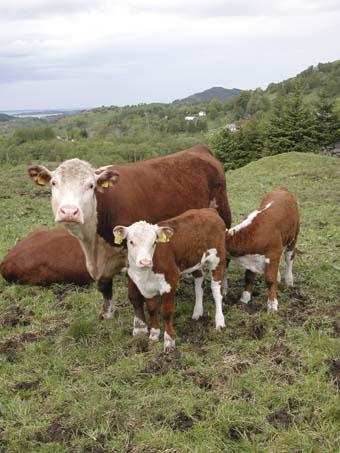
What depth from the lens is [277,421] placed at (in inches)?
172

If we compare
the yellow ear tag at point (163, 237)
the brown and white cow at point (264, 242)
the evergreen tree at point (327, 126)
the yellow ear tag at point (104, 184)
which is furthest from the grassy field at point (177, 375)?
the evergreen tree at point (327, 126)

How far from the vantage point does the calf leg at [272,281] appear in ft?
22.7

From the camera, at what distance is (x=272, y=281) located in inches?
276

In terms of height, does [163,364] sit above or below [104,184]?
below

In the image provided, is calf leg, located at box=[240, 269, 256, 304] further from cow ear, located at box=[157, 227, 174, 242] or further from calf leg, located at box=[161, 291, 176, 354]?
cow ear, located at box=[157, 227, 174, 242]

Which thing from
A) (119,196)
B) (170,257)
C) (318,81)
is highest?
(119,196)

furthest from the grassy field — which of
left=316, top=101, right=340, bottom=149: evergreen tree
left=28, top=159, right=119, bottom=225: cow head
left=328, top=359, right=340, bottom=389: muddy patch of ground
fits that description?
left=316, top=101, right=340, bottom=149: evergreen tree

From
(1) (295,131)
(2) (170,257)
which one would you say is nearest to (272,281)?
(2) (170,257)

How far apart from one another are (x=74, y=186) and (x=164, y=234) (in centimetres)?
122

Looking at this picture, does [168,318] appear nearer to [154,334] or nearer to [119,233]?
[154,334]

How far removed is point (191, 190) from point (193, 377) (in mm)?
→ 3441

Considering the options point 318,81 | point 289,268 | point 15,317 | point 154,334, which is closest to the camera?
point 154,334

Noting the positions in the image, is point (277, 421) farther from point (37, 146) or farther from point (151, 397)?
point (37, 146)

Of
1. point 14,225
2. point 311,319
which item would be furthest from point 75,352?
point 14,225
